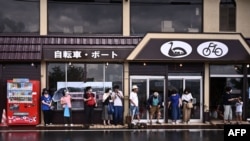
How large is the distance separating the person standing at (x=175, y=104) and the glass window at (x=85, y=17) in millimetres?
3817

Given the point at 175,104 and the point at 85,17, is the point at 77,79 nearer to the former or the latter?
the point at 85,17

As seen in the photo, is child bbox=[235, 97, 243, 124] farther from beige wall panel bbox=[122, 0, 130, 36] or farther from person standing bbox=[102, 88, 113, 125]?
beige wall panel bbox=[122, 0, 130, 36]

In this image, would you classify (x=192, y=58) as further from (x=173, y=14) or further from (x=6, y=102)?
(x=6, y=102)

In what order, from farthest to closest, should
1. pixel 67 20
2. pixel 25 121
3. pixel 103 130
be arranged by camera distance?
pixel 67 20 < pixel 25 121 < pixel 103 130

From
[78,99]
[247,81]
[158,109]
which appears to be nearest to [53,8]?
[78,99]

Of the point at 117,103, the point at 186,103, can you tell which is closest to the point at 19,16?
the point at 117,103

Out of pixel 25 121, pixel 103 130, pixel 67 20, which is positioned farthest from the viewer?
pixel 67 20

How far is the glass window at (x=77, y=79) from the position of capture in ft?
58.2

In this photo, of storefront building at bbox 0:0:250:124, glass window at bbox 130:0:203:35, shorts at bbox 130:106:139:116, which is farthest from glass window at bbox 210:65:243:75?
shorts at bbox 130:106:139:116

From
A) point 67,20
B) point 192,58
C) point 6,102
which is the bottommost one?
point 6,102

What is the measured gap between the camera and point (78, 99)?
58.3 ft

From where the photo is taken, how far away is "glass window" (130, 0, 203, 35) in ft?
59.9

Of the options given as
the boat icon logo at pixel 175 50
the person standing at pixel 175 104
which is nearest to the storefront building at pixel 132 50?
the boat icon logo at pixel 175 50

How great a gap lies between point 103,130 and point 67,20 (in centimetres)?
548
